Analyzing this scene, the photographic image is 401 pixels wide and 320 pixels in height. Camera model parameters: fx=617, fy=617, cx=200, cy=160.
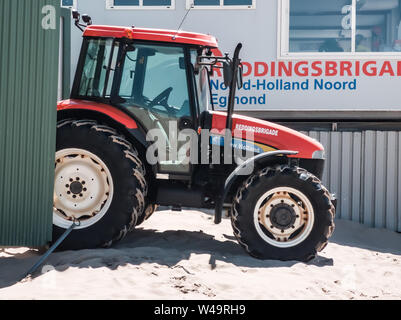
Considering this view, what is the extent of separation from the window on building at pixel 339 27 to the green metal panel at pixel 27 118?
16.0ft

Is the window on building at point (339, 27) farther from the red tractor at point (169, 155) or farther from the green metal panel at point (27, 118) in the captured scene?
the green metal panel at point (27, 118)

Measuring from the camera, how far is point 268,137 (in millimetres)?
6793

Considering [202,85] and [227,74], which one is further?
[202,85]

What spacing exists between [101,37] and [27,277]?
277 centimetres

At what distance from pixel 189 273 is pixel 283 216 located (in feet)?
4.50

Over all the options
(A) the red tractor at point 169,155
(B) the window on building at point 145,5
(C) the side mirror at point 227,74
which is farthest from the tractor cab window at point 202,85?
(B) the window on building at point 145,5

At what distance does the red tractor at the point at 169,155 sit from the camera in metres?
6.42

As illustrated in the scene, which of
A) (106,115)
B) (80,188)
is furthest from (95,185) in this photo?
(106,115)

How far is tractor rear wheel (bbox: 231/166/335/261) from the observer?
→ 6426mm

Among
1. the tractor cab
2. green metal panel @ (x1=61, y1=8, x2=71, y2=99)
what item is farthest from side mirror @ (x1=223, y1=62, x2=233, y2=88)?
green metal panel @ (x1=61, y1=8, x2=71, y2=99)

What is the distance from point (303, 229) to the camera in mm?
6504

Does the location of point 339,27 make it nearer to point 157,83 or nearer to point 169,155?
point 157,83

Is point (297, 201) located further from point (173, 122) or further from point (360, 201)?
point (360, 201)
